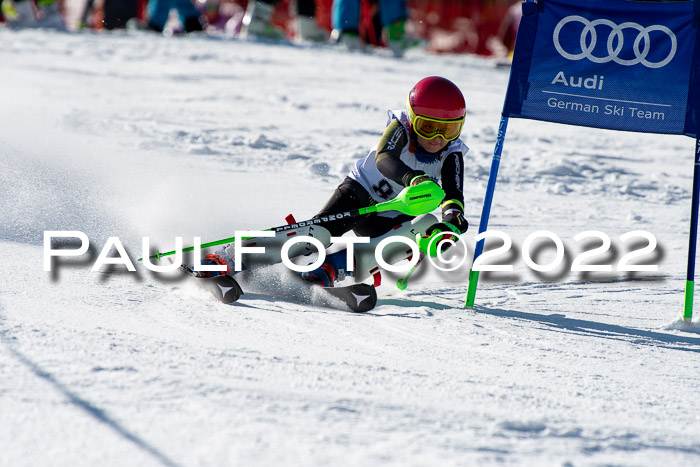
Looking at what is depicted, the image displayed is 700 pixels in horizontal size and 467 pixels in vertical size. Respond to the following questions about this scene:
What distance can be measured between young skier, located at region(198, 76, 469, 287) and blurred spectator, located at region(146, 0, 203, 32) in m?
12.2

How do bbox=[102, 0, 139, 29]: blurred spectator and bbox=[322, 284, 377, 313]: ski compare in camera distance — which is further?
bbox=[102, 0, 139, 29]: blurred spectator

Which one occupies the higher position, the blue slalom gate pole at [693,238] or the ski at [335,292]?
the blue slalom gate pole at [693,238]

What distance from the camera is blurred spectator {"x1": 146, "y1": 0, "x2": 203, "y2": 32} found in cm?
1620

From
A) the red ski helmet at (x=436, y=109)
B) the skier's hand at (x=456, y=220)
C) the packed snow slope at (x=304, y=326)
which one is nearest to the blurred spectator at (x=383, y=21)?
the packed snow slope at (x=304, y=326)

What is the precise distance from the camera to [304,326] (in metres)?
4.09

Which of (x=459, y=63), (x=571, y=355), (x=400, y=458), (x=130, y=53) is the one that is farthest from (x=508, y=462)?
(x=459, y=63)

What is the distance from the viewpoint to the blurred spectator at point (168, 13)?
53.2 feet

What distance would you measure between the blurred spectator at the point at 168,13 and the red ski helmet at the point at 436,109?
12543mm

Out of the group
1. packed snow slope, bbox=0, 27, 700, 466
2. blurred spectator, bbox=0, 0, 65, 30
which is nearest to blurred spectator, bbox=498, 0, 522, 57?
packed snow slope, bbox=0, 27, 700, 466

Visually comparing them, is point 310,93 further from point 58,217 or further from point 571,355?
point 571,355

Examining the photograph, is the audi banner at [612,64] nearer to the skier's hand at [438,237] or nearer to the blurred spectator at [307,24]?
the skier's hand at [438,237]

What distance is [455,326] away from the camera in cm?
428

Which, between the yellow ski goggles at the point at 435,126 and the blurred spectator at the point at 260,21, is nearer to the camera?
the yellow ski goggles at the point at 435,126

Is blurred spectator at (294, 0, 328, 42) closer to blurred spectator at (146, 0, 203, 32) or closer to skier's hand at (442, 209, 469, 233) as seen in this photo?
blurred spectator at (146, 0, 203, 32)
